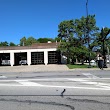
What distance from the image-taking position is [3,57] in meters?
74.0

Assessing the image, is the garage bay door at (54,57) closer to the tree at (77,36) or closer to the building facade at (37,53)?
the building facade at (37,53)

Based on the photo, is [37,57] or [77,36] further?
[37,57]

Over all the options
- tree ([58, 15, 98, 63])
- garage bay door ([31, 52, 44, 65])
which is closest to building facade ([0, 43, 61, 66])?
garage bay door ([31, 52, 44, 65])

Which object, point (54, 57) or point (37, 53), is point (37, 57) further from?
point (54, 57)

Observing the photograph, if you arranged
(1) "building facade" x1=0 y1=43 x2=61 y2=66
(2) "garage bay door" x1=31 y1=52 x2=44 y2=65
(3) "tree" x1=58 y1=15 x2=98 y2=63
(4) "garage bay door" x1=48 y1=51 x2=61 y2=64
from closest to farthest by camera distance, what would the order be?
(3) "tree" x1=58 y1=15 x2=98 y2=63, (1) "building facade" x1=0 y1=43 x2=61 y2=66, (4) "garage bay door" x1=48 y1=51 x2=61 y2=64, (2) "garage bay door" x1=31 y1=52 x2=44 y2=65

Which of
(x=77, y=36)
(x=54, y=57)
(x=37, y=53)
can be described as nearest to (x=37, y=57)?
(x=37, y=53)

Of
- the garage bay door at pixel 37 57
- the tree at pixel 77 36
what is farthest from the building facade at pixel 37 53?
the tree at pixel 77 36

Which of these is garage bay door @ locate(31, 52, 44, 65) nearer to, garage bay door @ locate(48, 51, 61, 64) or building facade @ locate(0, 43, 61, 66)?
building facade @ locate(0, 43, 61, 66)

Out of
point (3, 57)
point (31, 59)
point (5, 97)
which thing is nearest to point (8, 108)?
point (5, 97)

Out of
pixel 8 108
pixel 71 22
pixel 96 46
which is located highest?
pixel 71 22

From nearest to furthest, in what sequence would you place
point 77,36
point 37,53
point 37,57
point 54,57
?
point 77,36
point 54,57
point 37,53
point 37,57

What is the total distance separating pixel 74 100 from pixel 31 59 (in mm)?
56357

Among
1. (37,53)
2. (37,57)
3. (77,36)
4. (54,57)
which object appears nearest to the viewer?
(77,36)

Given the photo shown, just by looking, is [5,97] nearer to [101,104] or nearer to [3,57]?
[101,104]
